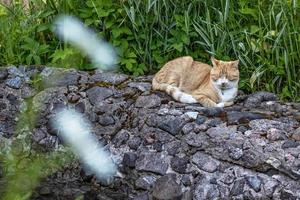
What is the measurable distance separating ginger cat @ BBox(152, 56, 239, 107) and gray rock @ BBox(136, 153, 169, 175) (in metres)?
0.48

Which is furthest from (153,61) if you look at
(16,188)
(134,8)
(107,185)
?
(16,188)

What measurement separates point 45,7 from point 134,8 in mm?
835

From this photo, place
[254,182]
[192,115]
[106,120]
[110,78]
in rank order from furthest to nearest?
[110,78] < [106,120] < [192,115] < [254,182]

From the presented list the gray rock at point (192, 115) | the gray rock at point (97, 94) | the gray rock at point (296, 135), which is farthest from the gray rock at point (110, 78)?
the gray rock at point (296, 135)

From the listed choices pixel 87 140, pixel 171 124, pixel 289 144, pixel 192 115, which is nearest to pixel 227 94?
pixel 192 115

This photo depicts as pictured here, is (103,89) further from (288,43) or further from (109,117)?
(288,43)

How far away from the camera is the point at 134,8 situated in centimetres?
500

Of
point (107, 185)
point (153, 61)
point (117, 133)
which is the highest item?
point (153, 61)

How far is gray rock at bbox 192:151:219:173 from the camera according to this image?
3823 mm

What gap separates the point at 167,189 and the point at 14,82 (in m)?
1.63

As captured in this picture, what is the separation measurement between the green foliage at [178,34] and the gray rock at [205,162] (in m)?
0.92

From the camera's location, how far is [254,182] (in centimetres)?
366

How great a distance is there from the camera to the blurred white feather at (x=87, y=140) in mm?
4234

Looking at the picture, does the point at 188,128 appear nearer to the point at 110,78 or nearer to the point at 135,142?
the point at 135,142
